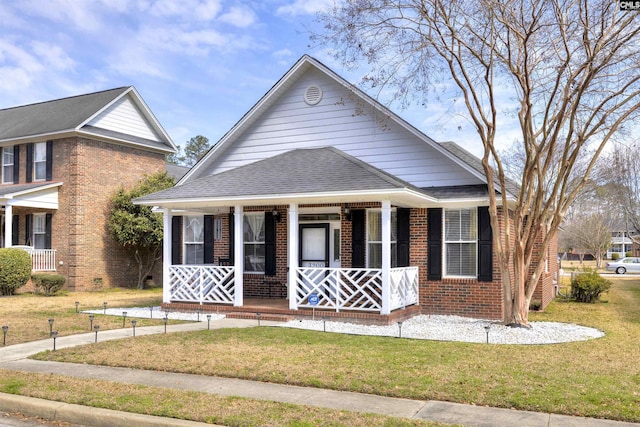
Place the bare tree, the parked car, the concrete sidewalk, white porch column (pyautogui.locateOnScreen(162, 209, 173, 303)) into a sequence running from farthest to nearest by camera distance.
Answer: the bare tree
the parked car
white porch column (pyautogui.locateOnScreen(162, 209, 173, 303))
the concrete sidewalk

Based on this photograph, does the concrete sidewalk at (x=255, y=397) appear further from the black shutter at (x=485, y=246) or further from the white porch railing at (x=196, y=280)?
the black shutter at (x=485, y=246)

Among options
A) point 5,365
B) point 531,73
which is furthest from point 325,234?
point 5,365

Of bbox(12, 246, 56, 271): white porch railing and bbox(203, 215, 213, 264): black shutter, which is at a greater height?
bbox(203, 215, 213, 264): black shutter

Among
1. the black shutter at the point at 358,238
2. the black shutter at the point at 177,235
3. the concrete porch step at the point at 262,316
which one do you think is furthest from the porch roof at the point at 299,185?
the black shutter at the point at 177,235

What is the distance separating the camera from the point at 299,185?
13.4m

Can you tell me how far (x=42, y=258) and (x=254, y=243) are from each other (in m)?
11.1

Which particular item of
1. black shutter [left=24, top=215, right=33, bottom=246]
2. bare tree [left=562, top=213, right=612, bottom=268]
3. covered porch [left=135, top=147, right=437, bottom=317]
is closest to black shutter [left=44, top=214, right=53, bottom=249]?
black shutter [left=24, top=215, right=33, bottom=246]

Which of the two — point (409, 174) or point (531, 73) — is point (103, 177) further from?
point (531, 73)

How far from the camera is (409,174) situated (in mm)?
15188

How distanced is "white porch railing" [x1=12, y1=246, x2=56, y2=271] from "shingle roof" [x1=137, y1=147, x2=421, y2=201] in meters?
10.4

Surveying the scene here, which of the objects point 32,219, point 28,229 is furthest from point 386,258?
point 28,229

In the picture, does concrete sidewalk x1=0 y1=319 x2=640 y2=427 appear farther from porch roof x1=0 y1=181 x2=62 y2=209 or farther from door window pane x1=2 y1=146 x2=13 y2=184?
door window pane x1=2 y1=146 x2=13 y2=184

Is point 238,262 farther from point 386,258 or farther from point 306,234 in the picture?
point 386,258

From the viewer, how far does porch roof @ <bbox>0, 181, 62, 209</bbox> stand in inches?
853
